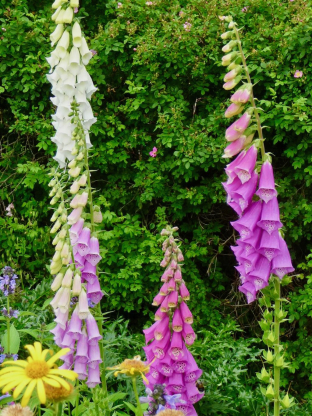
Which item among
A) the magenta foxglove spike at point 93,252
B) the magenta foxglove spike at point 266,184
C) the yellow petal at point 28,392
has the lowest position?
the yellow petal at point 28,392

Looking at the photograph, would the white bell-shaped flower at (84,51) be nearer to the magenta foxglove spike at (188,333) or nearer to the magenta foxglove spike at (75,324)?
the magenta foxglove spike at (75,324)

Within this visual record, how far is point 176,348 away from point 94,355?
0.56m

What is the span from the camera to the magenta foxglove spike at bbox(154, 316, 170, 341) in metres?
2.73

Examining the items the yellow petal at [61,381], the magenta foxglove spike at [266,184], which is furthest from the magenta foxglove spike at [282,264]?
the yellow petal at [61,381]

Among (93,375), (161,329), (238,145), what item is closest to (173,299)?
(161,329)

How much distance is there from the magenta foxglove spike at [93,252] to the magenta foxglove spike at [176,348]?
619mm

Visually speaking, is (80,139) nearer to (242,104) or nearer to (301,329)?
(242,104)

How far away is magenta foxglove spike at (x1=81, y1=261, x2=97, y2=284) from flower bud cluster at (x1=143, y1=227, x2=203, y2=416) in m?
0.40

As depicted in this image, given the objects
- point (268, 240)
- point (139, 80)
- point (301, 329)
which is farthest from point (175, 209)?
point (268, 240)

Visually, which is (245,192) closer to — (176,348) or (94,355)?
(94,355)

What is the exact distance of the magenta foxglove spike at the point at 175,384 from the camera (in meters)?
2.69

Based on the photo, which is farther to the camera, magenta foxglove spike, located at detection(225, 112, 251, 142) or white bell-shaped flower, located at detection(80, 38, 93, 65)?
white bell-shaped flower, located at detection(80, 38, 93, 65)

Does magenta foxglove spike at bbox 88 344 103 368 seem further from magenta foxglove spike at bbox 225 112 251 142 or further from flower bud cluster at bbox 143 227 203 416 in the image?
magenta foxglove spike at bbox 225 112 251 142

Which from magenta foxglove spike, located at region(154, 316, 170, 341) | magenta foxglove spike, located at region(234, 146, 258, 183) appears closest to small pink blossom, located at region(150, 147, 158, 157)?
magenta foxglove spike, located at region(154, 316, 170, 341)
